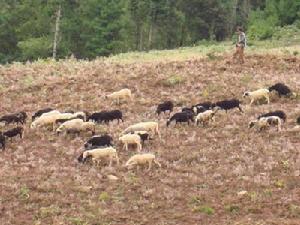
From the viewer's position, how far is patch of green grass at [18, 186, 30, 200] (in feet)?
63.5

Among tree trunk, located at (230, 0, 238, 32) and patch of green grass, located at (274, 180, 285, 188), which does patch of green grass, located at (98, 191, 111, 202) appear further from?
tree trunk, located at (230, 0, 238, 32)

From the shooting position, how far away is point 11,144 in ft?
80.7

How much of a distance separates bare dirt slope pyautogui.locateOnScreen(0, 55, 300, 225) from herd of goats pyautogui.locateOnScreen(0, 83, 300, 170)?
37 centimetres

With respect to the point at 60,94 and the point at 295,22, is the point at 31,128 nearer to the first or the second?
the point at 60,94

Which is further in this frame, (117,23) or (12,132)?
(117,23)

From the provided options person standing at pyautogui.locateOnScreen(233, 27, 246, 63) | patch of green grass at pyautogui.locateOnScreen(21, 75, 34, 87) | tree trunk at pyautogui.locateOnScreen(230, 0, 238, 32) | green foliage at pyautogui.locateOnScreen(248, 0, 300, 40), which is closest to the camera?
patch of green grass at pyautogui.locateOnScreen(21, 75, 34, 87)

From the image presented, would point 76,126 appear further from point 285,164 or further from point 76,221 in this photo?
point 76,221

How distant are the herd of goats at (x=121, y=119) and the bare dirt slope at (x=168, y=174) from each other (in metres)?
0.37

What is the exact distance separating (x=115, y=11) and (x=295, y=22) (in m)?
19.6

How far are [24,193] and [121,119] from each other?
8823 mm

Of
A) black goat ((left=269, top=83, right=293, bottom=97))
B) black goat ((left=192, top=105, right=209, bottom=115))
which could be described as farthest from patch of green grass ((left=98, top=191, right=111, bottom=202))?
black goat ((left=269, top=83, right=293, bottom=97))

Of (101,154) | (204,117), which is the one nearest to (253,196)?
(101,154)

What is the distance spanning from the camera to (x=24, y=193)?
1953cm

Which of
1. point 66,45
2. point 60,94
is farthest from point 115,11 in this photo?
point 60,94
